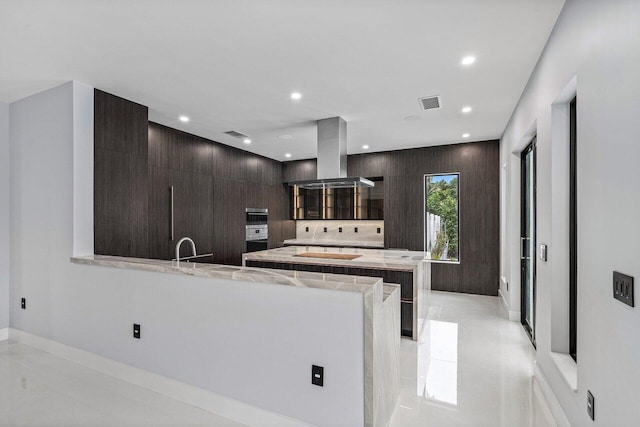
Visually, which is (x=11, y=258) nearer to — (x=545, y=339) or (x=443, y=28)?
(x=443, y=28)

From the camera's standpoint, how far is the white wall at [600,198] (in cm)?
122

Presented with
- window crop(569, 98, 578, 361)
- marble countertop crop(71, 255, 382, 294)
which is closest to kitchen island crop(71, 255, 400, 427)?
marble countertop crop(71, 255, 382, 294)

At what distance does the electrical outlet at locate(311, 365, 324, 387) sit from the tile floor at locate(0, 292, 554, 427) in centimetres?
67

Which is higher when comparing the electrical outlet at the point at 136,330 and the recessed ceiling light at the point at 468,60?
the recessed ceiling light at the point at 468,60

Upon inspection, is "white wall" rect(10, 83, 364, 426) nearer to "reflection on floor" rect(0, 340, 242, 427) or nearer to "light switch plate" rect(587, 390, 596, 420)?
"reflection on floor" rect(0, 340, 242, 427)

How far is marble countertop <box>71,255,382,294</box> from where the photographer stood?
5.86 ft

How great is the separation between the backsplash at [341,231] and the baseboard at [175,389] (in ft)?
15.4

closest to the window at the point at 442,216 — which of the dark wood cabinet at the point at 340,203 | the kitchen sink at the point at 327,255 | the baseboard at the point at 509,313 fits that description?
the dark wood cabinet at the point at 340,203

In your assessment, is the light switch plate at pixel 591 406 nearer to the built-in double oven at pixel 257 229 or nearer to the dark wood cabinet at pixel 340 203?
the dark wood cabinet at pixel 340 203

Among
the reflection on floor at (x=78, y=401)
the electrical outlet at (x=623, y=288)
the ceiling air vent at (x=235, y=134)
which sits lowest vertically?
the reflection on floor at (x=78, y=401)

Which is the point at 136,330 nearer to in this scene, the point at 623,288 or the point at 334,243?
the point at 623,288

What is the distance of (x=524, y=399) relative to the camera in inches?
91.1

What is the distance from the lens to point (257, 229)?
626 cm

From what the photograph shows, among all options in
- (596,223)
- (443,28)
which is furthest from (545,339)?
(443,28)
